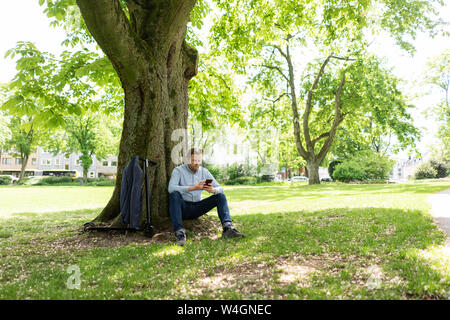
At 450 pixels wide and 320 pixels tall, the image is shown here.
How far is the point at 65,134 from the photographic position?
55.4 meters

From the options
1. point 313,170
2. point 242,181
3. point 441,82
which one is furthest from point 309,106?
point 441,82

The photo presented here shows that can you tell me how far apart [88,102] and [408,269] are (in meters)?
11.1

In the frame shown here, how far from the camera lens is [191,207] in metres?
6.63

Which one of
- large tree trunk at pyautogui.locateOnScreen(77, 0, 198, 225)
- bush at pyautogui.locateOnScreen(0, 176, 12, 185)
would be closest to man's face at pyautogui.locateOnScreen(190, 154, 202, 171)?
large tree trunk at pyautogui.locateOnScreen(77, 0, 198, 225)

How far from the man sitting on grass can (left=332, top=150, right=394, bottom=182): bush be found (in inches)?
1460

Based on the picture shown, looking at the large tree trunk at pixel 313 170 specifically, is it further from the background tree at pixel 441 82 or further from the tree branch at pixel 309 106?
the background tree at pixel 441 82

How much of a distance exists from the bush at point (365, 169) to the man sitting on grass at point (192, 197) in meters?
37.1

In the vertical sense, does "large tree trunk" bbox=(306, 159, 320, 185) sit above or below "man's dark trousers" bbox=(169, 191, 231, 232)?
above

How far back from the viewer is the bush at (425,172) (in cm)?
5406

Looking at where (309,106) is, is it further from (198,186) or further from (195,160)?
(198,186)

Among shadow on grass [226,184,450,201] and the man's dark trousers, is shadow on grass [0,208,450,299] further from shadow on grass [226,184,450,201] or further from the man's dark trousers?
shadow on grass [226,184,450,201]

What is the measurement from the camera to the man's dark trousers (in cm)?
626
